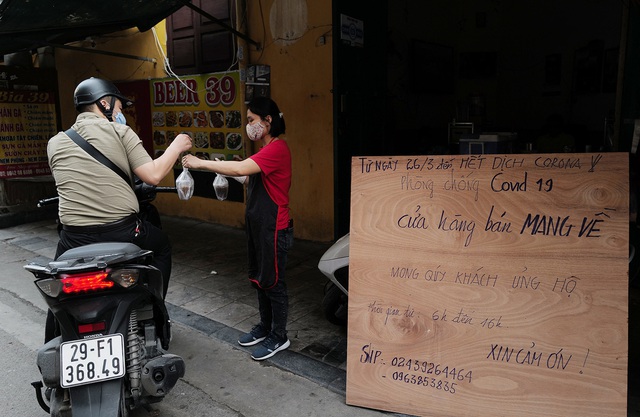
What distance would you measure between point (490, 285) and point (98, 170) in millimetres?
2156

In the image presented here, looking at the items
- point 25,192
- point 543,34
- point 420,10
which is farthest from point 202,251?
point 543,34

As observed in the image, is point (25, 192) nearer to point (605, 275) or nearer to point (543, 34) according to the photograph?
point (605, 275)

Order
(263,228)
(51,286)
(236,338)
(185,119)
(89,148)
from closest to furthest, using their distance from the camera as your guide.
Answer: (51,286), (89,148), (263,228), (236,338), (185,119)

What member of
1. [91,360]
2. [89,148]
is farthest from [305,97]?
[91,360]

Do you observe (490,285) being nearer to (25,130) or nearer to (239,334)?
(239,334)

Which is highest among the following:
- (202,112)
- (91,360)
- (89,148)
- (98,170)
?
(202,112)

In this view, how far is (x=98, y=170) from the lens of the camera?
265 centimetres

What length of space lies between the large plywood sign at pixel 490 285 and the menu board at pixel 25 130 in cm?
728

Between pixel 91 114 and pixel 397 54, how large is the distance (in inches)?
247

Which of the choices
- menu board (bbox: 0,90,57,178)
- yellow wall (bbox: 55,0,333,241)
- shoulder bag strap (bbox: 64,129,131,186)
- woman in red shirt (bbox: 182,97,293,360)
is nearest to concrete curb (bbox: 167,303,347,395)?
woman in red shirt (bbox: 182,97,293,360)

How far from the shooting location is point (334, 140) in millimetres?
6008

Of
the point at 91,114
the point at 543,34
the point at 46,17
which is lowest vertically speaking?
the point at 91,114

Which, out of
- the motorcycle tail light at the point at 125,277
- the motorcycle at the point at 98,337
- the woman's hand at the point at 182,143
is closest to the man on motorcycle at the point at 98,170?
the woman's hand at the point at 182,143

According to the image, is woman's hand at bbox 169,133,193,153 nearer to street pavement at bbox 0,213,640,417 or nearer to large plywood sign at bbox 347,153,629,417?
large plywood sign at bbox 347,153,629,417
